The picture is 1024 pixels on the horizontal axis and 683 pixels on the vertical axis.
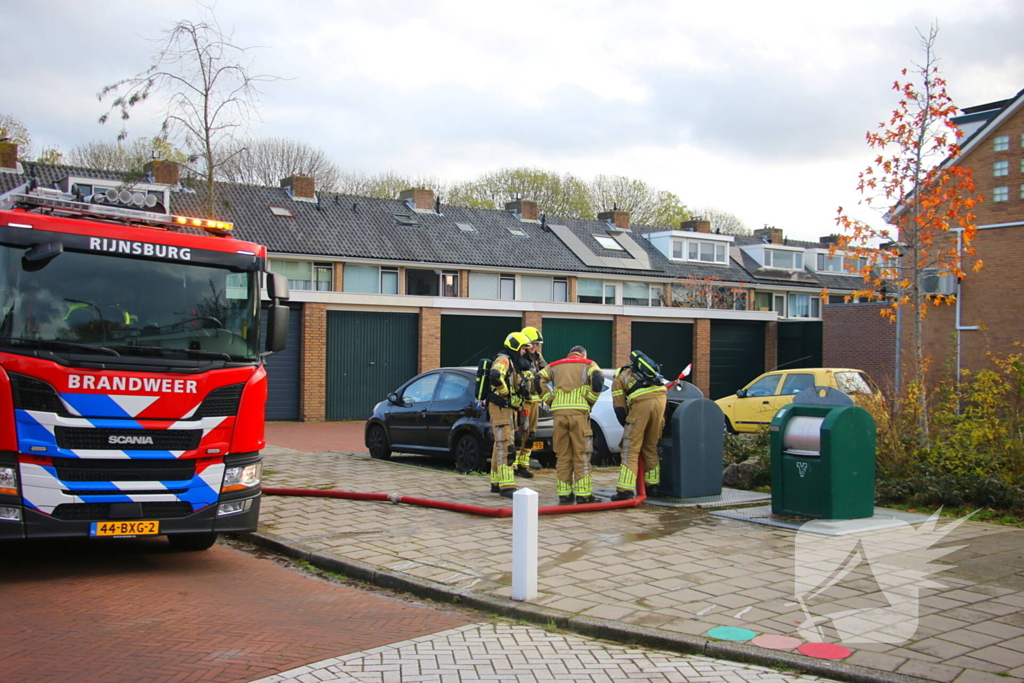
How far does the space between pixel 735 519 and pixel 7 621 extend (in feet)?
20.8

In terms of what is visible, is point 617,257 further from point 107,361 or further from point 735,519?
point 107,361

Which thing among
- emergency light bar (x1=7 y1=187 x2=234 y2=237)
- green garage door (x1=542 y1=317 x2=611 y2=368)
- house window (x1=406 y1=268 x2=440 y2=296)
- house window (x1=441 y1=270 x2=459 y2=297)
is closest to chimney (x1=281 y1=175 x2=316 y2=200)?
house window (x1=406 y1=268 x2=440 y2=296)

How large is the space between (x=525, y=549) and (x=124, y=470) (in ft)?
10.2

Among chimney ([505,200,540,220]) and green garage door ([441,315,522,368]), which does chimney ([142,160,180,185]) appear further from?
chimney ([505,200,540,220])

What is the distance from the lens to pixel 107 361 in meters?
6.52

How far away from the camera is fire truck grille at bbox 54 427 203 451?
6.38 meters

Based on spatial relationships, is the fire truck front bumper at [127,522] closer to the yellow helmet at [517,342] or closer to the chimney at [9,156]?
the yellow helmet at [517,342]

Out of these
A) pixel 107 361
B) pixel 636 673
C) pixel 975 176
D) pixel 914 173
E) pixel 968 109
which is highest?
pixel 968 109

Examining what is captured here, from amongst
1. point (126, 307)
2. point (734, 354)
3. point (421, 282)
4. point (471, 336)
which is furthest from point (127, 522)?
point (734, 354)

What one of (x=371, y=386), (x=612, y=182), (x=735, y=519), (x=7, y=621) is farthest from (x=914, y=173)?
(x=612, y=182)

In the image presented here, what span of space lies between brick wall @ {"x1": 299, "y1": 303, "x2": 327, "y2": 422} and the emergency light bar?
1655cm

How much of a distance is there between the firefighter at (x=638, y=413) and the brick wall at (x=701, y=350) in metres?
24.2

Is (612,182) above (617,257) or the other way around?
above

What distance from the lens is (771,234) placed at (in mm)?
54438
